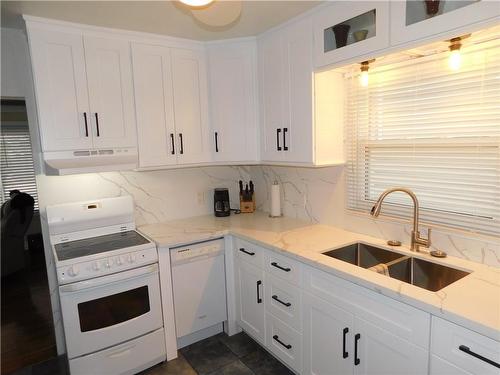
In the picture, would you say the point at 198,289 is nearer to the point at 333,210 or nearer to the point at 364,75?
the point at 333,210

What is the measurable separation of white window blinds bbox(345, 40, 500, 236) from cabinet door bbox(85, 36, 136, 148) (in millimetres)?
1570

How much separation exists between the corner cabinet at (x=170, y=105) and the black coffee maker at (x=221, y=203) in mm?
417

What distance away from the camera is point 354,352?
1688 millimetres

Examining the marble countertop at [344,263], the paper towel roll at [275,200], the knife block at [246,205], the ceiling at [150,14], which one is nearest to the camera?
the marble countertop at [344,263]

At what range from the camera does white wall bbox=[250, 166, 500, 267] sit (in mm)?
1737

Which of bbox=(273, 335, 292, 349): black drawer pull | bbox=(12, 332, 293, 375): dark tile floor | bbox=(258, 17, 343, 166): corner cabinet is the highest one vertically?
bbox=(258, 17, 343, 166): corner cabinet

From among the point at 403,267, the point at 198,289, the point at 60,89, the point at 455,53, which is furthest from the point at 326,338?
the point at 60,89

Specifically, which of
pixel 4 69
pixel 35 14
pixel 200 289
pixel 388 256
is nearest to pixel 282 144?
pixel 388 256

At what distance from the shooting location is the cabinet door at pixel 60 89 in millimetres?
2066

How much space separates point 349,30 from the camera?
6.18 feet

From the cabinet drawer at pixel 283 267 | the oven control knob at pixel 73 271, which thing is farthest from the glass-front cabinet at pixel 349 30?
the oven control knob at pixel 73 271

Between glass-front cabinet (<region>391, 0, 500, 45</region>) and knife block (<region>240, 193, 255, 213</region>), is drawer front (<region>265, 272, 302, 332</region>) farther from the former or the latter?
glass-front cabinet (<region>391, 0, 500, 45</region>)

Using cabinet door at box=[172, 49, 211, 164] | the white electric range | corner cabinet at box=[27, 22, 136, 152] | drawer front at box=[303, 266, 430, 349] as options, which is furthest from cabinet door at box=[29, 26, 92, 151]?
drawer front at box=[303, 266, 430, 349]

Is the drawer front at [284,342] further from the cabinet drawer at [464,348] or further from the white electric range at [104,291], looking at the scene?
the cabinet drawer at [464,348]
